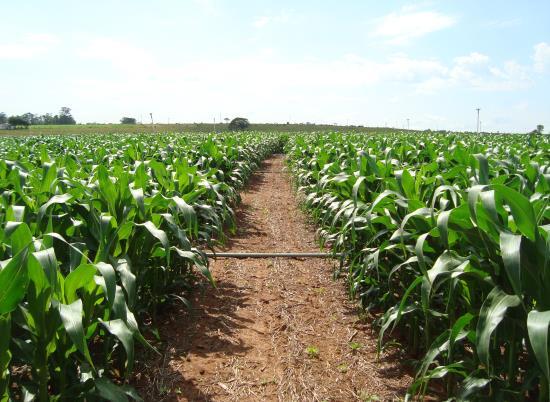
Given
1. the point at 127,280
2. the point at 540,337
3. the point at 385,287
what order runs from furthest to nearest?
1. the point at 385,287
2. the point at 127,280
3. the point at 540,337

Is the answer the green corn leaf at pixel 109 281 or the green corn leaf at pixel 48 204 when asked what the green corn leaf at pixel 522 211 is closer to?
the green corn leaf at pixel 109 281

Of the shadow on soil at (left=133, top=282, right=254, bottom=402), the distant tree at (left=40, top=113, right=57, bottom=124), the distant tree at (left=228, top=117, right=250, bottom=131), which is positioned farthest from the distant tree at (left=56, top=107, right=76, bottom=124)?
the shadow on soil at (left=133, top=282, right=254, bottom=402)

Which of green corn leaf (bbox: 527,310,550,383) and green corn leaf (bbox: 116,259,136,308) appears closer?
green corn leaf (bbox: 527,310,550,383)

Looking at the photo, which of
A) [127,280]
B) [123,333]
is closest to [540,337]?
[123,333]

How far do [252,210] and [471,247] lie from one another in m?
7.30

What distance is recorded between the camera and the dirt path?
2.83 metres

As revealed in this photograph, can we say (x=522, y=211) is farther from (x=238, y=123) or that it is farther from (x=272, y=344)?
(x=238, y=123)

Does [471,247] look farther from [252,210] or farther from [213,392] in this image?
[252,210]

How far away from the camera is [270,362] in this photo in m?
3.19

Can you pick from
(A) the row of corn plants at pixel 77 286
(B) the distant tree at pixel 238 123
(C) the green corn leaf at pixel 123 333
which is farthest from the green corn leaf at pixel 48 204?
(B) the distant tree at pixel 238 123

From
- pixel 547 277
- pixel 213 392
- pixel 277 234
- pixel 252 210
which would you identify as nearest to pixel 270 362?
pixel 213 392

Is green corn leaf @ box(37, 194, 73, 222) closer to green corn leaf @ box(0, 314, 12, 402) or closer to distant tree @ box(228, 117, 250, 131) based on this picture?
green corn leaf @ box(0, 314, 12, 402)

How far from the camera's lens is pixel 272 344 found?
346cm

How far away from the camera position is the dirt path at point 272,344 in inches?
112
